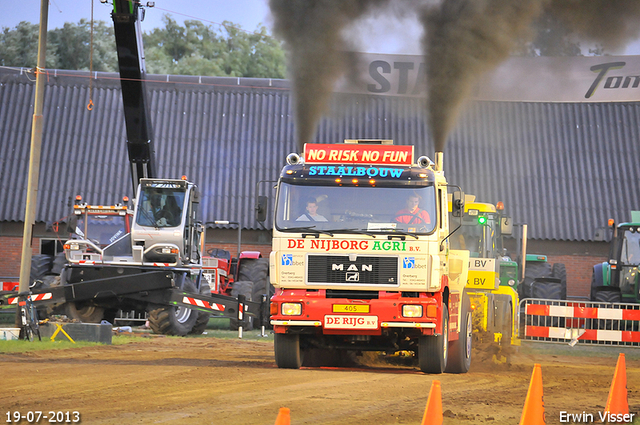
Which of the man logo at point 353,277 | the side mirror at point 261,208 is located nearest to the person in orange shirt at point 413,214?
the man logo at point 353,277

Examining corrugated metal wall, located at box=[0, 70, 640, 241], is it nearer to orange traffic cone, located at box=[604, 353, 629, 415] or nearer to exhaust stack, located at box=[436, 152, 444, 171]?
exhaust stack, located at box=[436, 152, 444, 171]

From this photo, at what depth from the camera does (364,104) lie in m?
30.7

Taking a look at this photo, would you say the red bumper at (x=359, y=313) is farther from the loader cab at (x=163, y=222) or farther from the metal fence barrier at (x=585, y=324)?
the loader cab at (x=163, y=222)

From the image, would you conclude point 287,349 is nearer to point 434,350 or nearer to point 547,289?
point 434,350

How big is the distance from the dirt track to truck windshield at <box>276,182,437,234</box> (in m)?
2.04

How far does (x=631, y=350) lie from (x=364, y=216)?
35.6 feet

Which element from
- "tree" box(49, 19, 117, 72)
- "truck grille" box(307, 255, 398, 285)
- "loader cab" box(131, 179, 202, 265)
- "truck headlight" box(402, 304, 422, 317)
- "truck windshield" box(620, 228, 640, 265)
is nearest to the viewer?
"truck headlight" box(402, 304, 422, 317)

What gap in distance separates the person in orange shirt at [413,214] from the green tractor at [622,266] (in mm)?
10831

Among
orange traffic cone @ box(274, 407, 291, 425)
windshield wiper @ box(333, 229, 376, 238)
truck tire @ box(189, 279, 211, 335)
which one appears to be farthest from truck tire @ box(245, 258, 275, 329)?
orange traffic cone @ box(274, 407, 291, 425)

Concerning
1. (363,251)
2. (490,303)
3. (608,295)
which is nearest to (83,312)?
(490,303)

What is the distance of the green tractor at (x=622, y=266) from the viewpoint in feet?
69.6

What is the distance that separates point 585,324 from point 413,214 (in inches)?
294

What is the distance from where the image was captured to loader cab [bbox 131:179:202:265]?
19.2 metres

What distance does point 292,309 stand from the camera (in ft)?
39.2
